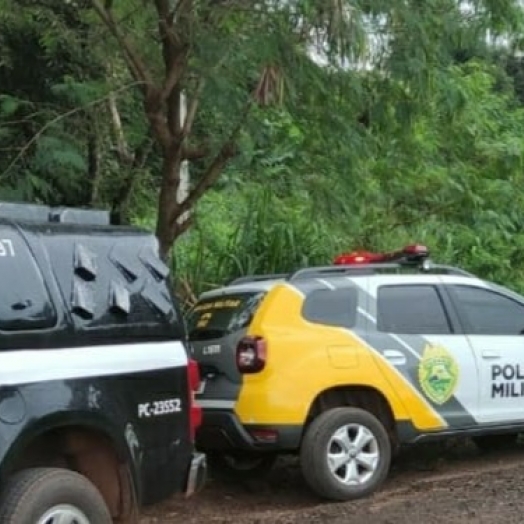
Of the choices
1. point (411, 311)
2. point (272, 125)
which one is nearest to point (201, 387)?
point (411, 311)

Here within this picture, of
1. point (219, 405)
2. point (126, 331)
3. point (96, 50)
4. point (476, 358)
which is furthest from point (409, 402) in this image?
point (96, 50)

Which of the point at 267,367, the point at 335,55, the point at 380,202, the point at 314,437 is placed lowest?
the point at 314,437

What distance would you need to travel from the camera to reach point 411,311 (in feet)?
28.3

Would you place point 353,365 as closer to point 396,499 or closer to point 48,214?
point 396,499

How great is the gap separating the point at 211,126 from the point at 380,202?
8.41 feet

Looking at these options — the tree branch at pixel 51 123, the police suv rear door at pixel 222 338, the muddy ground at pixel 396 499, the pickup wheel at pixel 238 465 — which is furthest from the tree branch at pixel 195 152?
the muddy ground at pixel 396 499

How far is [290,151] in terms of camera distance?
388 inches

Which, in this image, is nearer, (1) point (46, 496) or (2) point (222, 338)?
(1) point (46, 496)

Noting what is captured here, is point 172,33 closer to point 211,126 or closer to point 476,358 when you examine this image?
point 211,126

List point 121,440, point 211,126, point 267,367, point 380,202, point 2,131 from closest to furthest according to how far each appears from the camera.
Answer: point 121,440 < point 267,367 < point 211,126 < point 2,131 < point 380,202

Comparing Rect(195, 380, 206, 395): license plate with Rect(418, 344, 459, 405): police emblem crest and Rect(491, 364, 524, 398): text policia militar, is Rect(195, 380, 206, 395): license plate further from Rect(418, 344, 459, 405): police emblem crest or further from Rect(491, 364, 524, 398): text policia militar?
Rect(491, 364, 524, 398): text policia militar

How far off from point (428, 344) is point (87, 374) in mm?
3790

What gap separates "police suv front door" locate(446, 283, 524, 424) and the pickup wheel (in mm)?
1745

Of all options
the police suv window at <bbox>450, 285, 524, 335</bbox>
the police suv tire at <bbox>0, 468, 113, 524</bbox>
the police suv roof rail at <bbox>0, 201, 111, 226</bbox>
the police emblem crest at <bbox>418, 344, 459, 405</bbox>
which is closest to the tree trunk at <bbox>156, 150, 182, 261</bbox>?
the police emblem crest at <bbox>418, 344, 459, 405</bbox>
